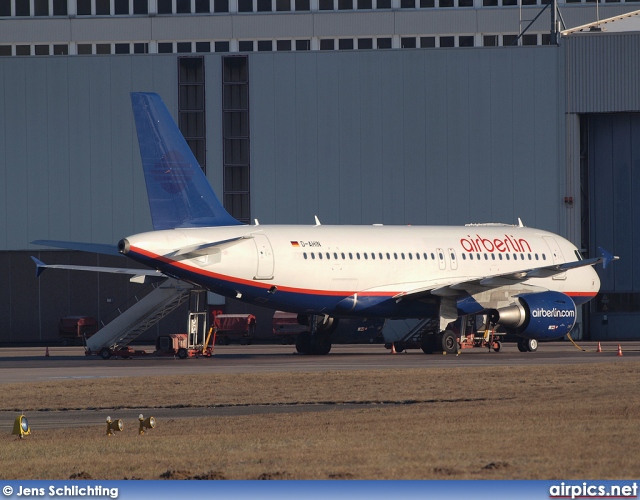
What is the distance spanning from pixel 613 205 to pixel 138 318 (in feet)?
96.9

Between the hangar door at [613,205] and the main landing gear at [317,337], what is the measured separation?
23205 millimetres

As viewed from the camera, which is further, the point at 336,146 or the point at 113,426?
the point at 336,146

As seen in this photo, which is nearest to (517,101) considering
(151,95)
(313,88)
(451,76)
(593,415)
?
(451,76)

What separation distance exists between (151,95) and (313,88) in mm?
22861

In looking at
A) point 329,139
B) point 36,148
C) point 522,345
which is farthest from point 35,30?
point 522,345

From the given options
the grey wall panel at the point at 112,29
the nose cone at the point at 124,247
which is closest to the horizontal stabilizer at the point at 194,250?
the nose cone at the point at 124,247

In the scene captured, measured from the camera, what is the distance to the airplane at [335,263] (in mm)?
35300

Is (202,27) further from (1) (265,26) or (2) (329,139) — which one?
(2) (329,139)

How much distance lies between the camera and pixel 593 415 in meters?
17.5

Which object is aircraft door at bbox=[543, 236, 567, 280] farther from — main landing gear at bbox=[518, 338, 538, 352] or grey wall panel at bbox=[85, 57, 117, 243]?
grey wall panel at bbox=[85, 57, 117, 243]

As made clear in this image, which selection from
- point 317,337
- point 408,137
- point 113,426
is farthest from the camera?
point 408,137

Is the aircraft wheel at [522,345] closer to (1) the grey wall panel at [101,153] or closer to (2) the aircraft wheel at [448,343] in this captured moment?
(2) the aircraft wheel at [448,343]

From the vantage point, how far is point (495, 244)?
42.8 metres

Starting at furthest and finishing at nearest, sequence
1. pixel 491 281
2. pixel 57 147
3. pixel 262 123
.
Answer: pixel 262 123 < pixel 57 147 < pixel 491 281
